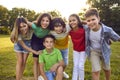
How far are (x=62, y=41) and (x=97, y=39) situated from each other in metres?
0.91

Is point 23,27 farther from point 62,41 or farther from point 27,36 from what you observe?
point 62,41

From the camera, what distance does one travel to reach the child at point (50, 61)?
557cm

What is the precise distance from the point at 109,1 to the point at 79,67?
32837 millimetres

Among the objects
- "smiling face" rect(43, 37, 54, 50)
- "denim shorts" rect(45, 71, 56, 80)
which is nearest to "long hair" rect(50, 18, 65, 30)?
"smiling face" rect(43, 37, 54, 50)

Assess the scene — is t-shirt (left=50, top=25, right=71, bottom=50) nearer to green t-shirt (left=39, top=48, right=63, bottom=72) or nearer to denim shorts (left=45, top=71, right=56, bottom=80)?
green t-shirt (left=39, top=48, right=63, bottom=72)

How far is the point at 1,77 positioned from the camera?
6941 millimetres

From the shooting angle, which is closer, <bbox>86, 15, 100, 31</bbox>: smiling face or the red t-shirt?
<bbox>86, 15, 100, 31</bbox>: smiling face

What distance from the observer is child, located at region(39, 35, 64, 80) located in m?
5.57

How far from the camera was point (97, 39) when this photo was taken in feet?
18.1

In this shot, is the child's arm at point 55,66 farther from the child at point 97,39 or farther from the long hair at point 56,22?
the long hair at point 56,22

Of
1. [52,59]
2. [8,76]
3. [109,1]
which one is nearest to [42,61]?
[52,59]

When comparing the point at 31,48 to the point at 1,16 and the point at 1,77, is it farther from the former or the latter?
the point at 1,16

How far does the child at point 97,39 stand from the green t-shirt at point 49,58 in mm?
640

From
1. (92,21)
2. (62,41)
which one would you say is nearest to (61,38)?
(62,41)
